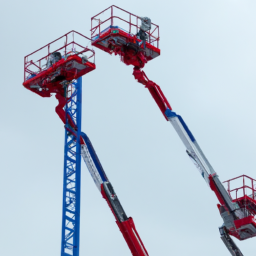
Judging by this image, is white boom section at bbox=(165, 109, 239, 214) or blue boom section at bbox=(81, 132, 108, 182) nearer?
white boom section at bbox=(165, 109, 239, 214)

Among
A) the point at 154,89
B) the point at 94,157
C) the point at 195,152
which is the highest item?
the point at 154,89

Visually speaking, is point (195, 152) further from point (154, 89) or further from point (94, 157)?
point (94, 157)

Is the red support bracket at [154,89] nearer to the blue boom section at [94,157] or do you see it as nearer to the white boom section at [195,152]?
the white boom section at [195,152]

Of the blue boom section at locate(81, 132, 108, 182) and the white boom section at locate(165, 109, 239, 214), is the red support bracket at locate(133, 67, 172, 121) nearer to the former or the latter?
the white boom section at locate(165, 109, 239, 214)

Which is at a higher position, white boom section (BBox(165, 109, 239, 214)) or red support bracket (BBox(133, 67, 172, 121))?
red support bracket (BBox(133, 67, 172, 121))

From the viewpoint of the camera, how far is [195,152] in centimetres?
5731

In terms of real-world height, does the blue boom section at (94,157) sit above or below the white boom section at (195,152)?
above

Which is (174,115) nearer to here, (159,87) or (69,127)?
(159,87)

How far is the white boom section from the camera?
5725 centimetres

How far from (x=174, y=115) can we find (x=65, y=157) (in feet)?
23.5

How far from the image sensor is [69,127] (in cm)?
6056

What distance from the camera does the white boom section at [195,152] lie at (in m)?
57.2

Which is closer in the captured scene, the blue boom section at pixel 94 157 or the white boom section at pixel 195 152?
the white boom section at pixel 195 152

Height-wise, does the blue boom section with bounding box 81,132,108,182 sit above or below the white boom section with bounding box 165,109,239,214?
above
